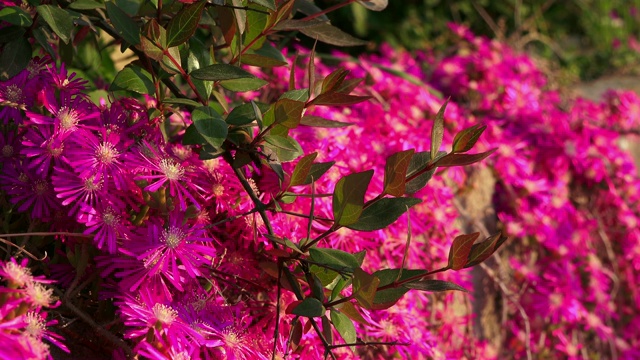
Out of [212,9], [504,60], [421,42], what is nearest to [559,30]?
[421,42]

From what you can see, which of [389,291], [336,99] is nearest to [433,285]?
[389,291]

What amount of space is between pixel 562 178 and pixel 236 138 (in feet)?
5.32

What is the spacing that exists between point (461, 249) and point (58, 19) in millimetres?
641

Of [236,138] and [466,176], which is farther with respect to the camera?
[466,176]

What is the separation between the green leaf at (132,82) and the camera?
39.6 inches

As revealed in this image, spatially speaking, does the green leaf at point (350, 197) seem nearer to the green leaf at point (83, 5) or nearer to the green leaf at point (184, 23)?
the green leaf at point (184, 23)

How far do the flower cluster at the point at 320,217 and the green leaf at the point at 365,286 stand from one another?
0.23 ft

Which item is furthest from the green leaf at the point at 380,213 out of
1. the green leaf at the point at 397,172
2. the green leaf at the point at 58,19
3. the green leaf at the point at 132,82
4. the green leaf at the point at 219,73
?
the green leaf at the point at 58,19

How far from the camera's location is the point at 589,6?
5.07m

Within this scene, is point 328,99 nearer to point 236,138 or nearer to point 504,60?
point 236,138

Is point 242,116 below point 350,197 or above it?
above

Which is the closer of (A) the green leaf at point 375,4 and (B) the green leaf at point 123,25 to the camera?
(B) the green leaf at point 123,25

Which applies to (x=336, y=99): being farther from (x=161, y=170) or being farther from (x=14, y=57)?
(x=14, y=57)

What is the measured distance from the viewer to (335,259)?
0.91m
